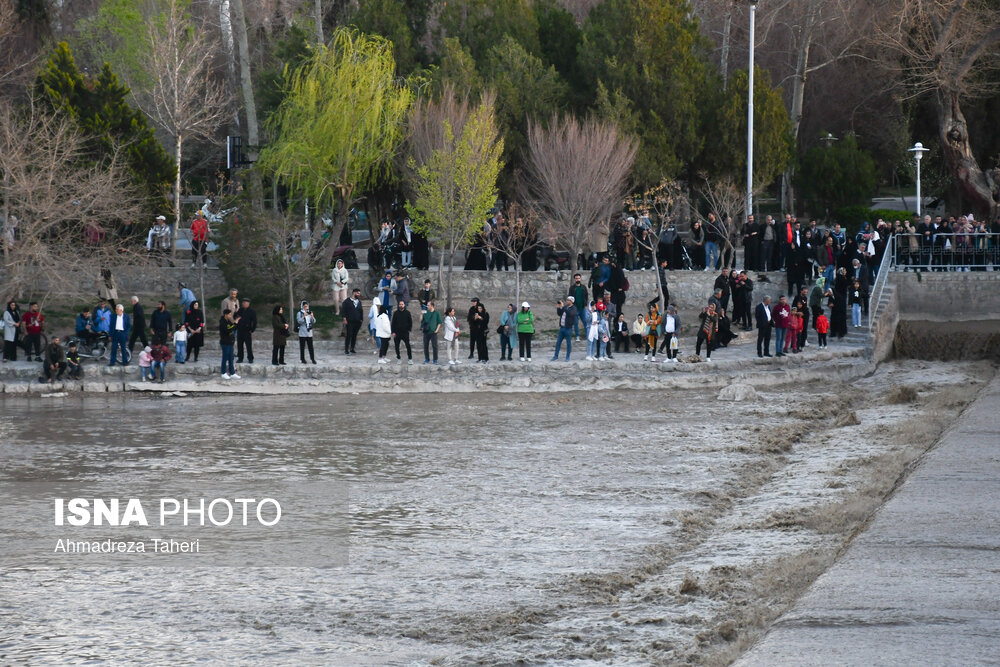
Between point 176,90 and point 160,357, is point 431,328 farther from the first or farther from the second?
point 176,90

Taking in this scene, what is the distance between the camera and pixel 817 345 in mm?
26516

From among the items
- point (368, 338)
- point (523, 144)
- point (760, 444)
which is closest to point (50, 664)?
point (760, 444)

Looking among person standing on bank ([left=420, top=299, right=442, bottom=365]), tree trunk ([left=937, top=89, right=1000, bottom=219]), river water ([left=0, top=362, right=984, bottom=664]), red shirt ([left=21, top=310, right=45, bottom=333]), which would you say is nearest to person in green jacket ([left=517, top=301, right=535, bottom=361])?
person standing on bank ([left=420, top=299, right=442, bottom=365])

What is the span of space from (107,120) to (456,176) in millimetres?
8818

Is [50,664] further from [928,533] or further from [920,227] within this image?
[920,227]

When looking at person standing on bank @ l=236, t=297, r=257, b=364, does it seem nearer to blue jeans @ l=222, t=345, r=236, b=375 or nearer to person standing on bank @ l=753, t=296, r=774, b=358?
blue jeans @ l=222, t=345, r=236, b=375

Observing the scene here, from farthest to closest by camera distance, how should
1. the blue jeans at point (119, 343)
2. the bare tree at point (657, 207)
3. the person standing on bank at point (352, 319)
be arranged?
the bare tree at point (657, 207)
the person standing on bank at point (352, 319)
the blue jeans at point (119, 343)

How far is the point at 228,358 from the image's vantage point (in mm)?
23609

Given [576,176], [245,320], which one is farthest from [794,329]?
[245,320]

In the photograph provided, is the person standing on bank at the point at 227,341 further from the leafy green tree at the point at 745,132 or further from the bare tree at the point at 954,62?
the bare tree at the point at 954,62

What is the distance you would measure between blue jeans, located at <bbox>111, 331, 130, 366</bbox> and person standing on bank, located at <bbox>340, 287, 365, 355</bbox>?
14.2 feet

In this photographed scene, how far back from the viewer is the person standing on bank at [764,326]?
2488cm

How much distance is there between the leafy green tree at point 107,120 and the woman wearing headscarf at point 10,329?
6.07 m

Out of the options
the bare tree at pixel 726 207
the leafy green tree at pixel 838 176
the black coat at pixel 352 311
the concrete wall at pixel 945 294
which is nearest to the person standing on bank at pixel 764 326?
the bare tree at pixel 726 207
